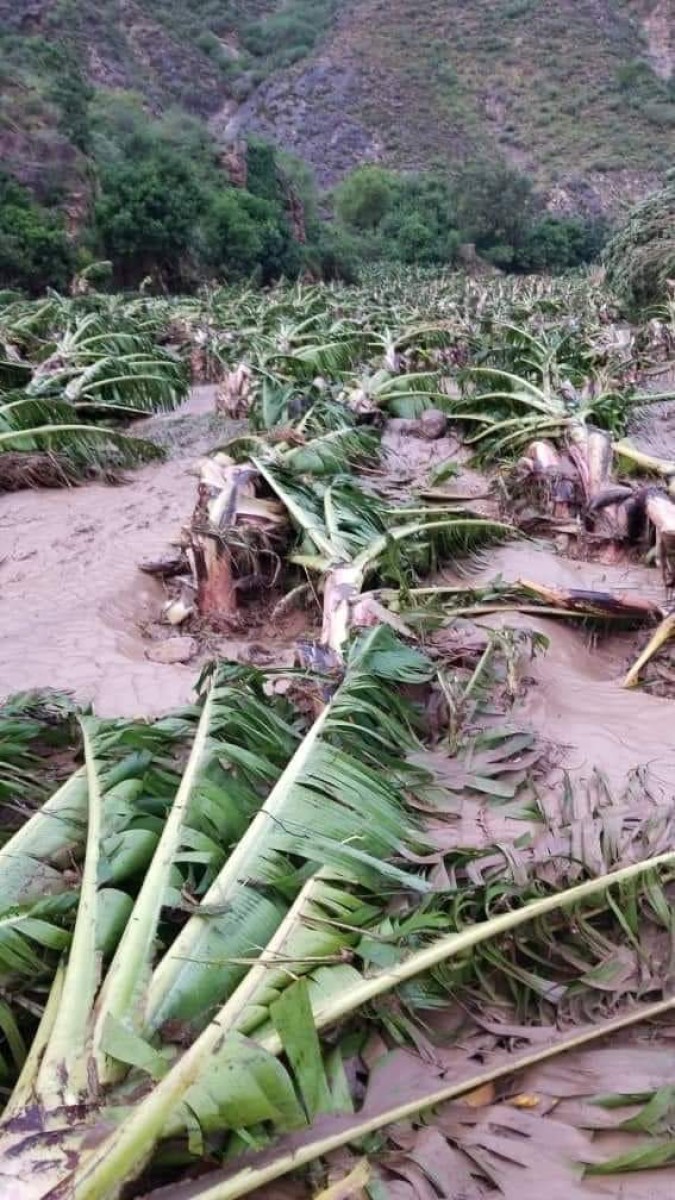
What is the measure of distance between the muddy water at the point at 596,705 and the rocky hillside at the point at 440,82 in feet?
215

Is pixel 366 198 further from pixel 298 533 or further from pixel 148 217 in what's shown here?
pixel 298 533

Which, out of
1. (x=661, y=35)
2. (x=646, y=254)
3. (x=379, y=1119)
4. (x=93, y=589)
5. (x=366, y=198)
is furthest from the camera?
(x=661, y=35)

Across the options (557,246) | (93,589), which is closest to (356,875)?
(93,589)

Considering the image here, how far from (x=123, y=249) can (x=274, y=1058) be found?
1233 inches

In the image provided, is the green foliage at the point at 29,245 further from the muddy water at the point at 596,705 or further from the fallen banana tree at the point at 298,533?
the muddy water at the point at 596,705

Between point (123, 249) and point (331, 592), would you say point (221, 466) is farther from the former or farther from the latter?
point (123, 249)

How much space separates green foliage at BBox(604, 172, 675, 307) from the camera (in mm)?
17641

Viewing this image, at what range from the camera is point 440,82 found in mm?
68500

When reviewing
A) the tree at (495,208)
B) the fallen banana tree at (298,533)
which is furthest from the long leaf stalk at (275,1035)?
the tree at (495,208)

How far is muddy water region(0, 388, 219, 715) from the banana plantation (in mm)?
175

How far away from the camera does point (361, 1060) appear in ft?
5.67

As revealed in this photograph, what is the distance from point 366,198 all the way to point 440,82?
2289 cm

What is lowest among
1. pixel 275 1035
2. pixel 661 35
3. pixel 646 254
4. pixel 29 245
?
pixel 646 254

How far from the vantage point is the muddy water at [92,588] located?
387 centimetres
